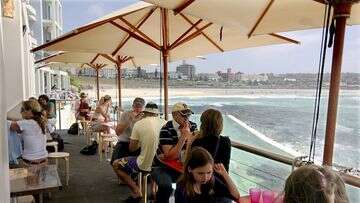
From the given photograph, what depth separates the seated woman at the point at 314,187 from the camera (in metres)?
1.16

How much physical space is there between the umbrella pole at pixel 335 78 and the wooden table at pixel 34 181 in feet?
6.48

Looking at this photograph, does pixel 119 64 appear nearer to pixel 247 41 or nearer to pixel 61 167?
pixel 61 167

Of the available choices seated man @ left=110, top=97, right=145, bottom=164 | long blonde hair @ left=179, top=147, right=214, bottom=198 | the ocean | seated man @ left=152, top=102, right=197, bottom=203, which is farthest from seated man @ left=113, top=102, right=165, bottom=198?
the ocean

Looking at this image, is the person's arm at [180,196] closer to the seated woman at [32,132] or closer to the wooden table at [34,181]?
the wooden table at [34,181]

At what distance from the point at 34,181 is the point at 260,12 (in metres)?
2.33

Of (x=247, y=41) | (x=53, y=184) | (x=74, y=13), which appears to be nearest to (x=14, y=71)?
(x=247, y=41)

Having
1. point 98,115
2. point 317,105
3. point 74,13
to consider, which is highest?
point 74,13

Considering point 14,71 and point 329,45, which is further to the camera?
point 14,71

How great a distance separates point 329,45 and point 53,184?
2.26m

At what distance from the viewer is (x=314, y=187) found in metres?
1.17

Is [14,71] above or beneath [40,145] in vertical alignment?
above

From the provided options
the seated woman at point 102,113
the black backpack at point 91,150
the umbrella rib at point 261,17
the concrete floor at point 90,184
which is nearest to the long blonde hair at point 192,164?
the umbrella rib at point 261,17

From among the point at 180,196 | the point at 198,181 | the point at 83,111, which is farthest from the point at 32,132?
the point at 83,111

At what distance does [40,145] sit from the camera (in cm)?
402
